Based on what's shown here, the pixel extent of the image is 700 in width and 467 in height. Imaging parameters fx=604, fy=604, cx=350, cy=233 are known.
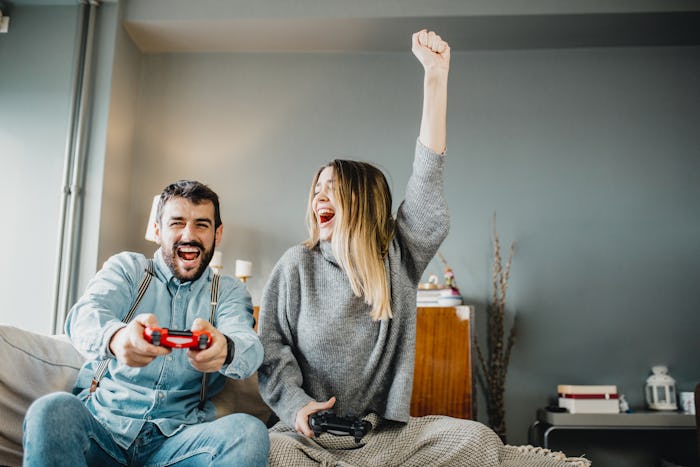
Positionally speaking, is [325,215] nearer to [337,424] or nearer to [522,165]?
[337,424]

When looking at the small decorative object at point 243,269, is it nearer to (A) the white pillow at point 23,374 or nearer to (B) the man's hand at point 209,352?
(A) the white pillow at point 23,374

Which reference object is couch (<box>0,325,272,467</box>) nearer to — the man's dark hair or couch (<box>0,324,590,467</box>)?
couch (<box>0,324,590,467</box>)

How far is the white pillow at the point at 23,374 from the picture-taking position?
1.36 meters

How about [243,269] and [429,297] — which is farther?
[243,269]

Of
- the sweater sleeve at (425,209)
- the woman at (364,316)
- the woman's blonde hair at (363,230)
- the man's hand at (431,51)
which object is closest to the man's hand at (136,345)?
the woman at (364,316)

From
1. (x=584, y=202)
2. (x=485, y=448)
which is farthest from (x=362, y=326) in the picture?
(x=584, y=202)

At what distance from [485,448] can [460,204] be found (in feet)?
7.28

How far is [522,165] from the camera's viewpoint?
348 centimetres

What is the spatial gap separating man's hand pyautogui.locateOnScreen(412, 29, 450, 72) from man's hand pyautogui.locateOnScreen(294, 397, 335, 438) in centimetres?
88

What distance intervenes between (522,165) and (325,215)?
2.12m

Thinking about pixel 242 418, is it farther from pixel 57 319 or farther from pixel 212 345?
pixel 57 319

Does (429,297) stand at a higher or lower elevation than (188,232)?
lower

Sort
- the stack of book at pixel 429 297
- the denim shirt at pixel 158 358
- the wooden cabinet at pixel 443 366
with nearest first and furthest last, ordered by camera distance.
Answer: the denim shirt at pixel 158 358 < the wooden cabinet at pixel 443 366 < the stack of book at pixel 429 297

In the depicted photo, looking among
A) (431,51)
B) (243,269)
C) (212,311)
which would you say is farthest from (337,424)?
(243,269)
